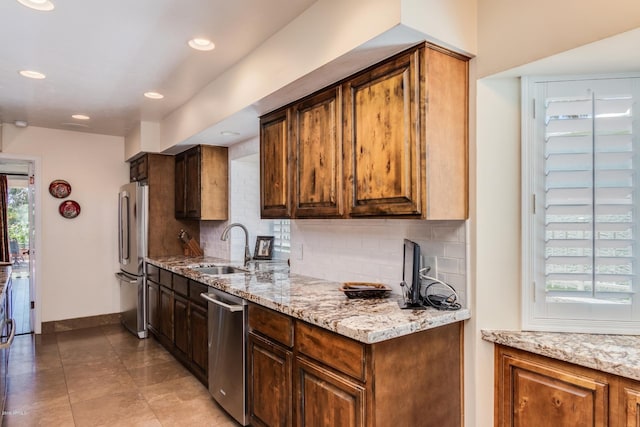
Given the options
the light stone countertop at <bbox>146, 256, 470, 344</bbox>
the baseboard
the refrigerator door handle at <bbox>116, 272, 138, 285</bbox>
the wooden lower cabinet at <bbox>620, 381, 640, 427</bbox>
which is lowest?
the baseboard

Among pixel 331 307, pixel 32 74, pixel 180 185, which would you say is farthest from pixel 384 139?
pixel 180 185

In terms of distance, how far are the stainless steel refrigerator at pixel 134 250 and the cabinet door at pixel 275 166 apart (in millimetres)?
2248

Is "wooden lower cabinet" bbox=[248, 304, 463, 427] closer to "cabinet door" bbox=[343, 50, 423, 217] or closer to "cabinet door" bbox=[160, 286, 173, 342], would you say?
"cabinet door" bbox=[343, 50, 423, 217]

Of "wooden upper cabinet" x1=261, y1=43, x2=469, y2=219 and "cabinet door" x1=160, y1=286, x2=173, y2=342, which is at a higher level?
"wooden upper cabinet" x1=261, y1=43, x2=469, y2=219

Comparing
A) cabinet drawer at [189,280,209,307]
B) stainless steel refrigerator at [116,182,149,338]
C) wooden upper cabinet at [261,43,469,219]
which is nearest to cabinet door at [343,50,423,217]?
wooden upper cabinet at [261,43,469,219]

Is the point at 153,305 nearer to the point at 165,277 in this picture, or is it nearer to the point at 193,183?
the point at 165,277

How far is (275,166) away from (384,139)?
1.07 meters

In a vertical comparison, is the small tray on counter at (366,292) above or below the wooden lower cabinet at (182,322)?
above

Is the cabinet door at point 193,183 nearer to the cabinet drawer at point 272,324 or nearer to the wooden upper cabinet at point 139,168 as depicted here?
the wooden upper cabinet at point 139,168

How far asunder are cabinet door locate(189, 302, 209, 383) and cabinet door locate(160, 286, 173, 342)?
559 mm

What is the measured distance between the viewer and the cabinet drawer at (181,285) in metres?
3.38

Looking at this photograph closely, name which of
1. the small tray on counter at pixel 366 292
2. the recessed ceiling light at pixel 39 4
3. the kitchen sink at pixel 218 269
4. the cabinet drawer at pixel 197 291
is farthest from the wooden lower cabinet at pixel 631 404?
the recessed ceiling light at pixel 39 4

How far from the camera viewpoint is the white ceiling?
Answer: 2.10 meters

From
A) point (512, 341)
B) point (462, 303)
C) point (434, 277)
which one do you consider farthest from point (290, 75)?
point (512, 341)
